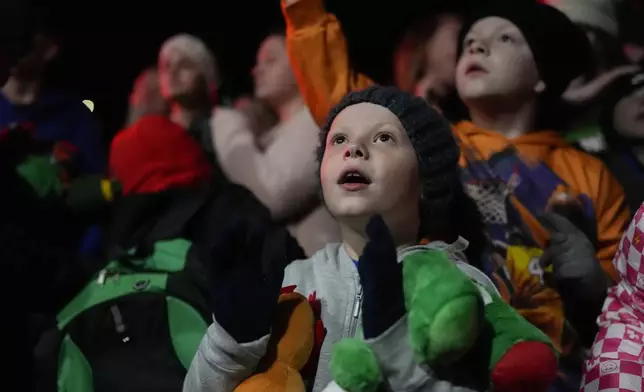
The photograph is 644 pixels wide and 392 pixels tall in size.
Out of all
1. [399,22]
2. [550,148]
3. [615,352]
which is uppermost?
[399,22]

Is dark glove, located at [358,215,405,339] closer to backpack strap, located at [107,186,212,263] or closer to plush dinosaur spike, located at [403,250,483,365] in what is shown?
plush dinosaur spike, located at [403,250,483,365]

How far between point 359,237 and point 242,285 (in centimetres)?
21

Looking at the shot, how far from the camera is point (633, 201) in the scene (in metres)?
1.28

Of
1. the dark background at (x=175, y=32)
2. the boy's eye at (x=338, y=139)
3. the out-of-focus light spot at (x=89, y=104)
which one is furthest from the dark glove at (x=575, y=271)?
the out-of-focus light spot at (x=89, y=104)

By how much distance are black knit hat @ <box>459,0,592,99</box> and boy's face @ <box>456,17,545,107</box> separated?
0.01m

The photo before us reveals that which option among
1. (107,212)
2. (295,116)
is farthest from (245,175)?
(107,212)

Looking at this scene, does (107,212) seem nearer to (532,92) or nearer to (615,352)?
(532,92)

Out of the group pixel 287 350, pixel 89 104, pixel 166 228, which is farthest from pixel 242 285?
pixel 89 104

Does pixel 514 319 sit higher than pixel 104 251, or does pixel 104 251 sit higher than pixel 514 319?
pixel 514 319

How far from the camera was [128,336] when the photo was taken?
1110 mm

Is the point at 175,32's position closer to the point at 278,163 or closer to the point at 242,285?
the point at 278,163

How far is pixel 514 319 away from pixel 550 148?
0.53m

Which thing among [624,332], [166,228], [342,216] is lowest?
[624,332]

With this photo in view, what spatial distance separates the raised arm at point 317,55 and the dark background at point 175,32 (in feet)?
1.12
